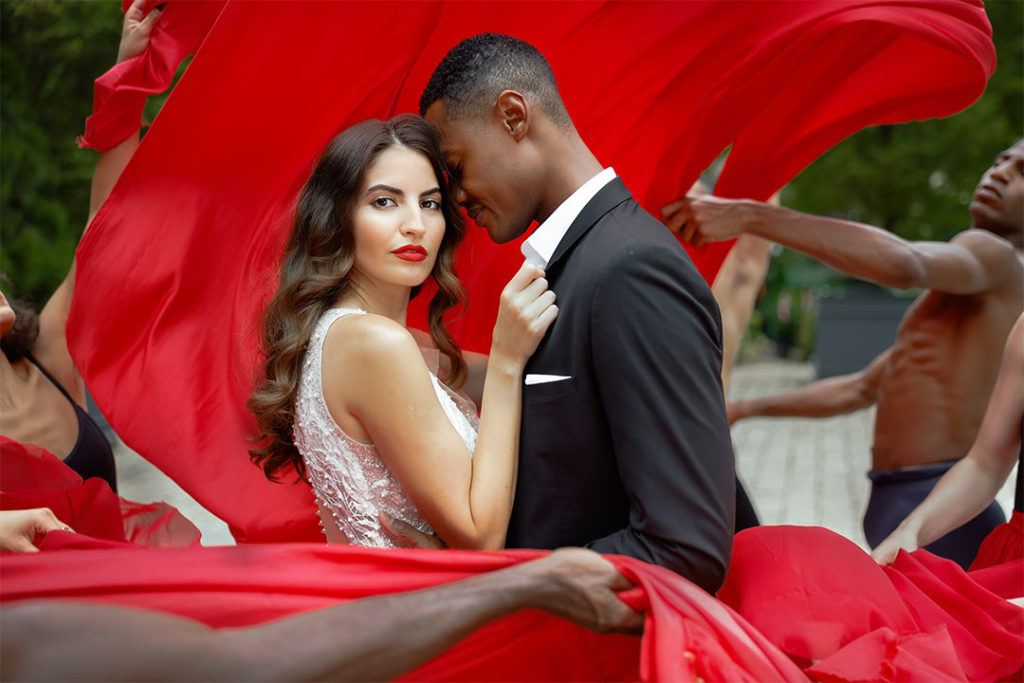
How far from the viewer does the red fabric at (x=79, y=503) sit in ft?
9.20

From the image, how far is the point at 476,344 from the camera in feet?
11.2

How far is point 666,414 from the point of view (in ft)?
6.77

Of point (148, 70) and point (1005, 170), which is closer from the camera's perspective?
point (148, 70)

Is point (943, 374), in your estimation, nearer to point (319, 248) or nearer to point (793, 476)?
point (319, 248)

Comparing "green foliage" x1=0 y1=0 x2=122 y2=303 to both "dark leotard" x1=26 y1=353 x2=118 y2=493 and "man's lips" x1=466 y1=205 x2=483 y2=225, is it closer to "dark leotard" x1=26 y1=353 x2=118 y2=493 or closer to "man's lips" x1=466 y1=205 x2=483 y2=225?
"dark leotard" x1=26 y1=353 x2=118 y2=493

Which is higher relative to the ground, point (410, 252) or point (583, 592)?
point (410, 252)

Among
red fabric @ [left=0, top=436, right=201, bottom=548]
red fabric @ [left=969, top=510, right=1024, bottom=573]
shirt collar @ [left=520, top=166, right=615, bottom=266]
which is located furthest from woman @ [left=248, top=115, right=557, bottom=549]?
red fabric @ [left=969, top=510, right=1024, bottom=573]

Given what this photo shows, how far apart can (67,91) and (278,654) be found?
21.6ft

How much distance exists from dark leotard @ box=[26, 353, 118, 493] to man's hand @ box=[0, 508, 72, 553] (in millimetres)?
882

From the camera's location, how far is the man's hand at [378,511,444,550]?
8.36ft

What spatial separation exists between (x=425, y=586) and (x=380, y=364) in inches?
23.0

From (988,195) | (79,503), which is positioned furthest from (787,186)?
(79,503)

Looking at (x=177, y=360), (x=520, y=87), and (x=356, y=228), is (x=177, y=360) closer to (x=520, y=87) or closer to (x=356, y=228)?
(x=356, y=228)

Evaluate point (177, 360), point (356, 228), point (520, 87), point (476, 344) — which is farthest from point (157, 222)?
point (520, 87)
